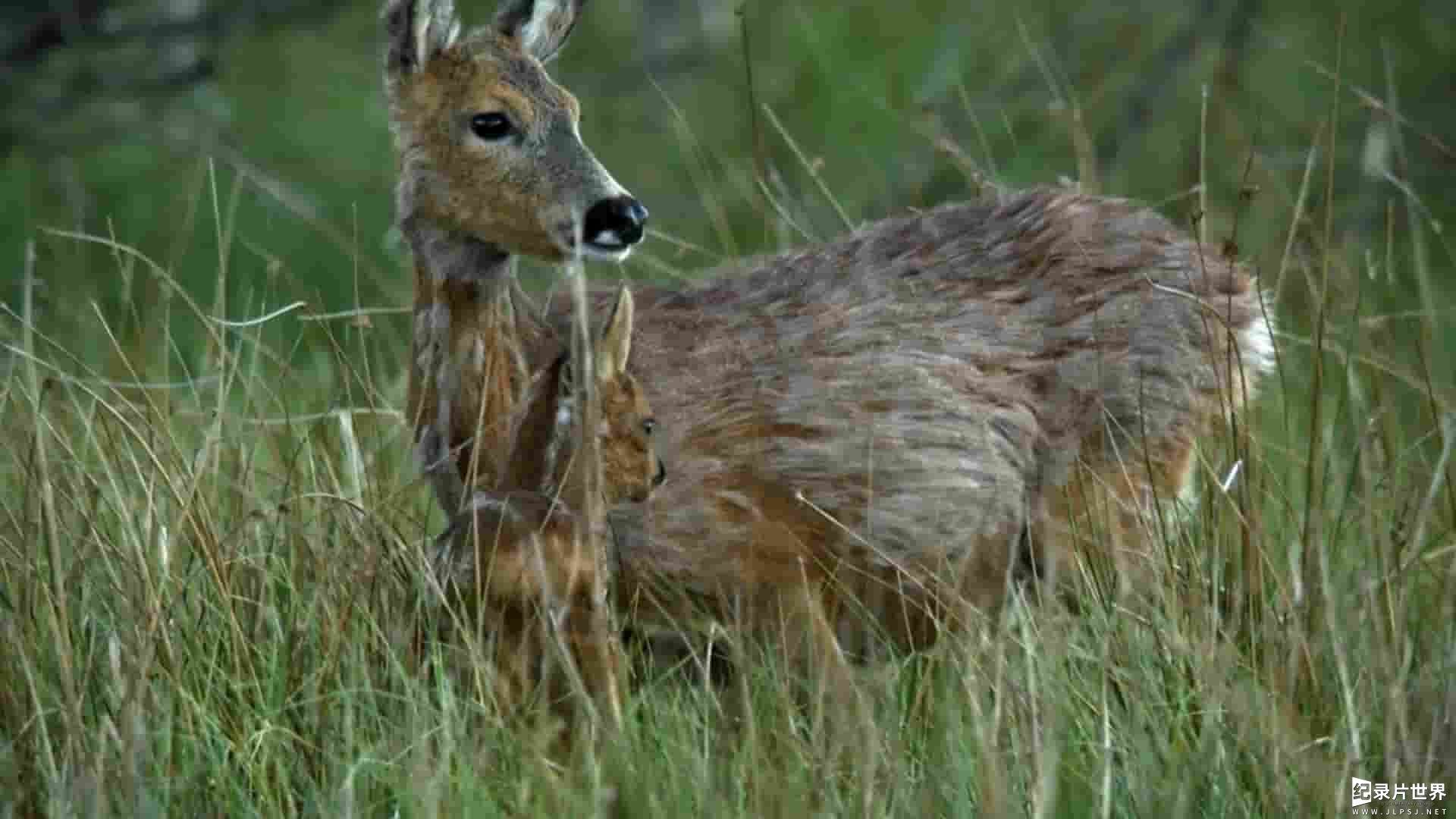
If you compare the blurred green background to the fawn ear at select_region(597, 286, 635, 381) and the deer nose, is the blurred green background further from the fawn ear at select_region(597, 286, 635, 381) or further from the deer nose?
the fawn ear at select_region(597, 286, 635, 381)

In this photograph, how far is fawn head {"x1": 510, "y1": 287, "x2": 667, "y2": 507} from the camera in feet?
16.4

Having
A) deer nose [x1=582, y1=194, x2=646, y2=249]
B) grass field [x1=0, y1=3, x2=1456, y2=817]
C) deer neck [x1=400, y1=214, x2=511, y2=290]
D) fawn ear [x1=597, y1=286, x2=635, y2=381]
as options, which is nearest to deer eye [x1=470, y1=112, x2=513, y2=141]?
deer neck [x1=400, y1=214, x2=511, y2=290]

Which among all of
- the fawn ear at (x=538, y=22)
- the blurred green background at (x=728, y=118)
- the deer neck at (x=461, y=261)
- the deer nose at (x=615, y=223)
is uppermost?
the fawn ear at (x=538, y=22)

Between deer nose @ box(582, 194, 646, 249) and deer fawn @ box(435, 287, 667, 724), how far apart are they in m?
0.80

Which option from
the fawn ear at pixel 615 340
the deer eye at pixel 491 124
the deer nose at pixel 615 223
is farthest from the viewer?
the deer eye at pixel 491 124

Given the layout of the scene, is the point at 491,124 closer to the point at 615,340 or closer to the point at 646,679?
the point at 615,340

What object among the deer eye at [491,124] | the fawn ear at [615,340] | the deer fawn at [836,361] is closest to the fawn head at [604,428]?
the fawn ear at [615,340]

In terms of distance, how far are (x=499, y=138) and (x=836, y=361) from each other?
93 centimetres

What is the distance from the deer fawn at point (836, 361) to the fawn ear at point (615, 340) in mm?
718

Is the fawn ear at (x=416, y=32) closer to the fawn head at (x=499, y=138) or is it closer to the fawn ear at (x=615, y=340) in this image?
the fawn head at (x=499, y=138)

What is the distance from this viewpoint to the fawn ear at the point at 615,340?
4.96m

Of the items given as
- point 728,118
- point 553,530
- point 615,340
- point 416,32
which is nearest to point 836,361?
point 416,32

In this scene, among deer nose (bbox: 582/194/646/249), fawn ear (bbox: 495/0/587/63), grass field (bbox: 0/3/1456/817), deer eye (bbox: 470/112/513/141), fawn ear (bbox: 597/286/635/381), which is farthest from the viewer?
fawn ear (bbox: 495/0/587/63)

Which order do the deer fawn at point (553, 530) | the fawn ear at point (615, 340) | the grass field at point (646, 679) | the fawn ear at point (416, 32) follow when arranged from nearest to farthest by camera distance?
the grass field at point (646, 679), the deer fawn at point (553, 530), the fawn ear at point (615, 340), the fawn ear at point (416, 32)
